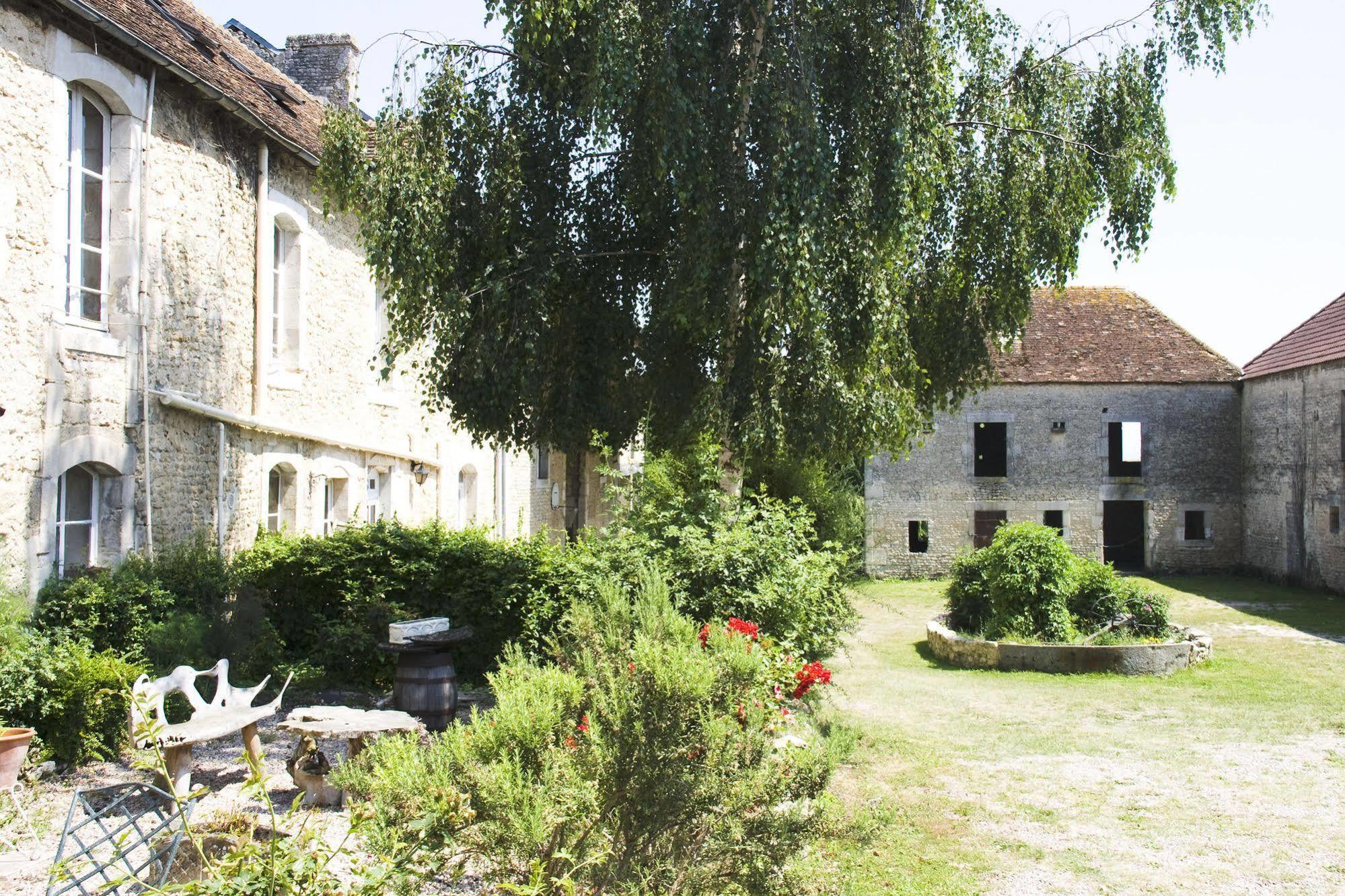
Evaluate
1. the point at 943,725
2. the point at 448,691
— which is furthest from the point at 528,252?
the point at 943,725

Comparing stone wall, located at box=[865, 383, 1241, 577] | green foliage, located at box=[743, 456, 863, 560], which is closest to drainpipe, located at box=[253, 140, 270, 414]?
green foliage, located at box=[743, 456, 863, 560]

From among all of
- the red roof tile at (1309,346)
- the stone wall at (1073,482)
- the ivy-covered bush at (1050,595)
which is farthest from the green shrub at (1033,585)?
the stone wall at (1073,482)

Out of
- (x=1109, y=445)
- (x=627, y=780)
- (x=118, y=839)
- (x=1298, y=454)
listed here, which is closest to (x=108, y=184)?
(x=118, y=839)

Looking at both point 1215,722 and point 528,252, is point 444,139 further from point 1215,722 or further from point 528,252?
point 1215,722

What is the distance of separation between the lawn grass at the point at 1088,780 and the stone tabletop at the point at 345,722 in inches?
100

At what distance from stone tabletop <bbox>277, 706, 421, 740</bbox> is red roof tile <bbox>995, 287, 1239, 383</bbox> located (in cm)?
1980

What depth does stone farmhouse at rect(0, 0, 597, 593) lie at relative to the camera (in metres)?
8.00

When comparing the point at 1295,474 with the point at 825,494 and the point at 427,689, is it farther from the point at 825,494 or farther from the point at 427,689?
the point at 427,689

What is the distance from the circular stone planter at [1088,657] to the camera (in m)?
12.0

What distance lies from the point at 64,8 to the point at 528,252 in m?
4.29

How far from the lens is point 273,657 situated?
9586mm

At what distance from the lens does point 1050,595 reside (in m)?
12.6

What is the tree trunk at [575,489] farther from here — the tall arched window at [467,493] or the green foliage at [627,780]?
the green foliage at [627,780]

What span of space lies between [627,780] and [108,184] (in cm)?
790
